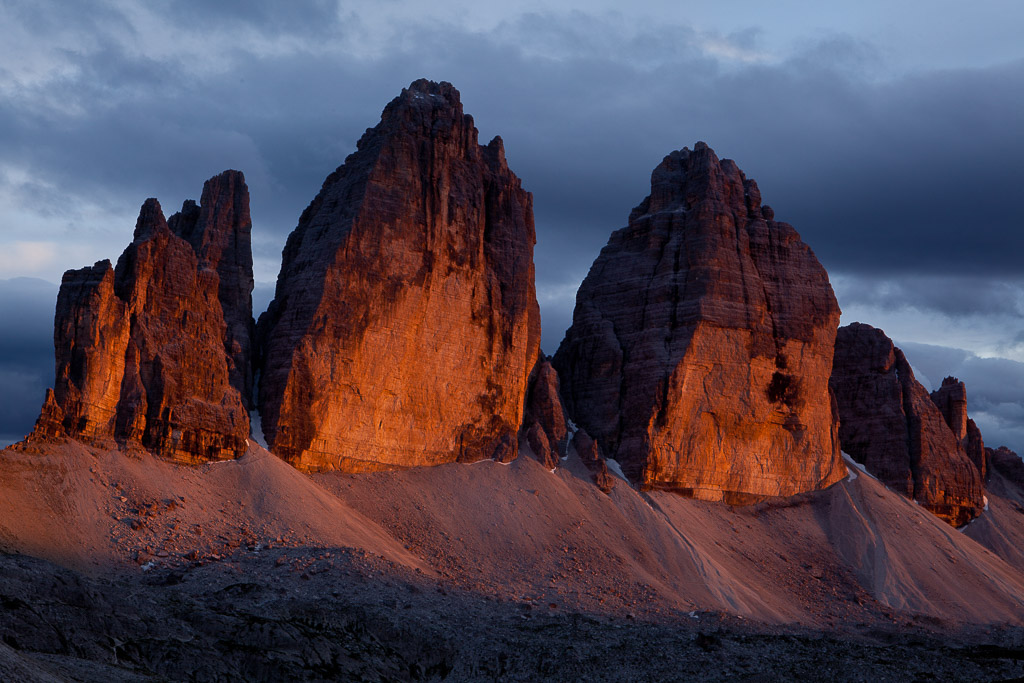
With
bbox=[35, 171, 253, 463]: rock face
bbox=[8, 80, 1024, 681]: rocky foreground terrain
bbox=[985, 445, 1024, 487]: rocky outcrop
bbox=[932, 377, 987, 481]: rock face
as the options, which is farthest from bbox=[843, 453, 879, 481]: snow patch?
bbox=[35, 171, 253, 463]: rock face

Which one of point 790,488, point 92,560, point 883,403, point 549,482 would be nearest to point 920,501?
point 883,403

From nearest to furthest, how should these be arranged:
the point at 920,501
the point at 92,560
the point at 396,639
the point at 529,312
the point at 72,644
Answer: the point at 72,644
the point at 396,639
the point at 92,560
the point at 529,312
the point at 920,501

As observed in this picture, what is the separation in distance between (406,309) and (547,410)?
13.9m

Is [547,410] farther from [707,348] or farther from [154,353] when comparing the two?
[154,353]

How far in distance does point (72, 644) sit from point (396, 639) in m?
11.3

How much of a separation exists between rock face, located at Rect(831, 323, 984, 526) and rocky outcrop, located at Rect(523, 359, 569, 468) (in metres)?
29.2

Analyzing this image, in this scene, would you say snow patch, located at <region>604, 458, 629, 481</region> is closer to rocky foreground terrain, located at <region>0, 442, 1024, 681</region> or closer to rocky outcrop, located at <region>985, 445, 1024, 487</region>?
rocky foreground terrain, located at <region>0, 442, 1024, 681</region>

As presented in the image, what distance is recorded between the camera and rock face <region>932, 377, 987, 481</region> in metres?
104

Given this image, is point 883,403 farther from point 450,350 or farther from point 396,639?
point 396,639

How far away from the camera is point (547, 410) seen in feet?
241

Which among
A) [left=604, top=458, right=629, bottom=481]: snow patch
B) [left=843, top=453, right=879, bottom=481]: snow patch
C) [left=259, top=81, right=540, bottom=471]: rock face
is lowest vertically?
[left=604, top=458, right=629, bottom=481]: snow patch

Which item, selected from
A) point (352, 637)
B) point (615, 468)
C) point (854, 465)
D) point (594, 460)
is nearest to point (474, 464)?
point (594, 460)

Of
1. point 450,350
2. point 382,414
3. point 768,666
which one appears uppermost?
point 450,350

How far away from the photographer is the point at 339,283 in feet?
203
